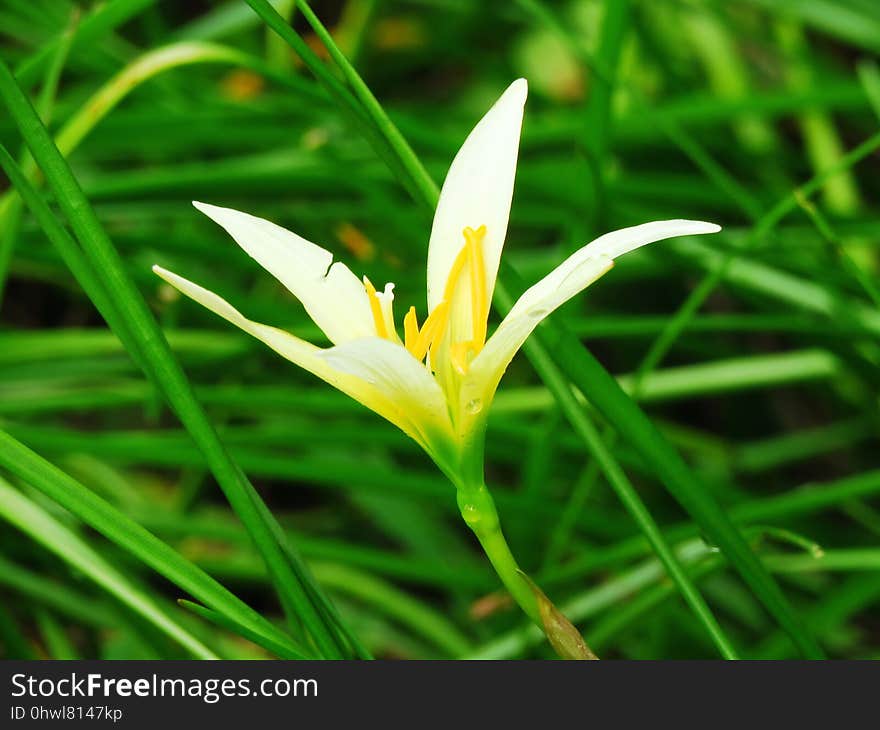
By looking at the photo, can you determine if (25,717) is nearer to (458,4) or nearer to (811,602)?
(811,602)

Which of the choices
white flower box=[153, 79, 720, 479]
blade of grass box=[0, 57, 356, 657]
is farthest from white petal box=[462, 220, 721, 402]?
blade of grass box=[0, 57, 356, 657]

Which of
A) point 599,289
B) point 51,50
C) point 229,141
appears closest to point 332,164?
point 229,141

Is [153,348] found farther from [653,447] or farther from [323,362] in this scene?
[653,447]

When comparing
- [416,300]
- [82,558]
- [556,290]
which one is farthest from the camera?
[416,300]

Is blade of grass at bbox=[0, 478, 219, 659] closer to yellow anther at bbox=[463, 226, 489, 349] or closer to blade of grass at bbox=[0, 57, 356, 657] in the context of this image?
blade of grass at bbox=[0, 57, 356, 657]

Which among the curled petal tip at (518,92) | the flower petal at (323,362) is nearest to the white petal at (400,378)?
the flower petal at (323,362)

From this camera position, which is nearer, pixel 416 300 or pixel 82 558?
pixel 82 558

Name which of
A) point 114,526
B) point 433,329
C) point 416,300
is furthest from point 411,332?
point 416,300
